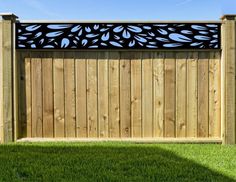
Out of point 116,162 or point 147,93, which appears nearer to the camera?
point 116,162

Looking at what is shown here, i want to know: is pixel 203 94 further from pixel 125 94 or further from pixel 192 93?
pixel 125 94

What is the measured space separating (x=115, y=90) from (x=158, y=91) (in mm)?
538

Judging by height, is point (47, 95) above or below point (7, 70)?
below

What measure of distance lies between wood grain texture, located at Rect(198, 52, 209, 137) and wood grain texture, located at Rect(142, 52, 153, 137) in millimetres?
616

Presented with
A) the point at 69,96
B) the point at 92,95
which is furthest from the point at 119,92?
the point at 69,96

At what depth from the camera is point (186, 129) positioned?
494cm

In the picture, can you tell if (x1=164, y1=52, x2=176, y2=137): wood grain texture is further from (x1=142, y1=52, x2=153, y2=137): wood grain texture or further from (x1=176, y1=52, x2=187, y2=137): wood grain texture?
(x1=142, y1=52, x2=153, y2=137): wood grain texture

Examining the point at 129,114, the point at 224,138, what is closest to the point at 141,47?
the point at 129,114

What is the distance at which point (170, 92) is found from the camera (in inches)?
192

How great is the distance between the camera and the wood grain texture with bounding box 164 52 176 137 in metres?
4.85

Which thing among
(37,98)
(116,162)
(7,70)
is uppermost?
(7,70)

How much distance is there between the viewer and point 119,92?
191 inches

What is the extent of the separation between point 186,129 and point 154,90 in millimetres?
651

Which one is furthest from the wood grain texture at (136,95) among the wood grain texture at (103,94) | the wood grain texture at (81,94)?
the wood grain texture at (81,94)
